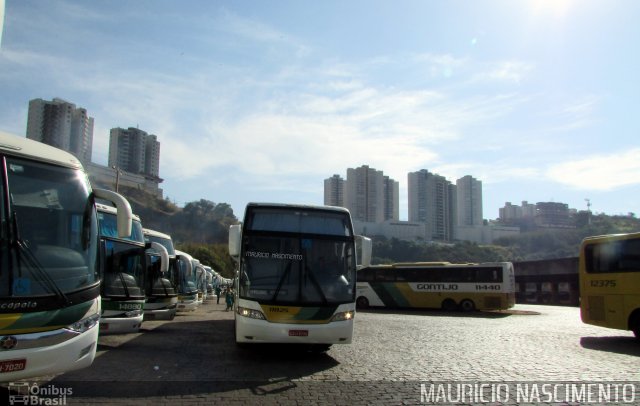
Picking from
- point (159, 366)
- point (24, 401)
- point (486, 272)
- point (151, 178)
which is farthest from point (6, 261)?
point (151, 178)

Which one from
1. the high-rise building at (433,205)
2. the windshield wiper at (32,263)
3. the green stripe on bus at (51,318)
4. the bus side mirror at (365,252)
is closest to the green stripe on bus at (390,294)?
the bus side mirror at (365,252)

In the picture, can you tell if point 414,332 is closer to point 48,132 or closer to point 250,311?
point 250,311

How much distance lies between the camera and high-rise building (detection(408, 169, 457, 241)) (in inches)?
3241

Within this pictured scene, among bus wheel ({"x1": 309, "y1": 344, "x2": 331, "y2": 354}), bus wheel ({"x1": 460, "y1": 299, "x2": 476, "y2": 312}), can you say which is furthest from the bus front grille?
bus wheel ({"x1": 460, "y1": 299, "x2": 476, "y2": 312})

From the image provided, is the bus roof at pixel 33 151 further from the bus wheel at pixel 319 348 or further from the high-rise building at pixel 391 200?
the high-rise building at pixel 391 200

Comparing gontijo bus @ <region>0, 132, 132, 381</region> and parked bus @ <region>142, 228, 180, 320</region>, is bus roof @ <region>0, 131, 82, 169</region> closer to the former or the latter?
gontijo bus @ <region>0, 132, 132, 381</region>

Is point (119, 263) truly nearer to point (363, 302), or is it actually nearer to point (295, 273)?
point (295, 273)

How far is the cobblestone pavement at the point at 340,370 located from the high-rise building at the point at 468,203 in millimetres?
74673

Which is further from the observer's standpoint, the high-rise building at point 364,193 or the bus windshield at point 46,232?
→ the high-rise building at point 364,193

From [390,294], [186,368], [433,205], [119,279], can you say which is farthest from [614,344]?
[433,205]

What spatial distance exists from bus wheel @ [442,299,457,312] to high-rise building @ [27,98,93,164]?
98.2ft

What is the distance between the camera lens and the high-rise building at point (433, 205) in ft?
270

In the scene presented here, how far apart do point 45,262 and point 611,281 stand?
14.0 m

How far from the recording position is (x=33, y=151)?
562 centimetres
